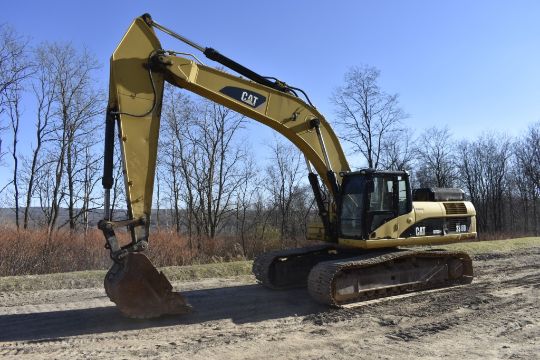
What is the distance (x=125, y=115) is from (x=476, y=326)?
5931 millimetres

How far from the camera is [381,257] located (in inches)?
328

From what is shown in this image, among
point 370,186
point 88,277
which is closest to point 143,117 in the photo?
point 370,186

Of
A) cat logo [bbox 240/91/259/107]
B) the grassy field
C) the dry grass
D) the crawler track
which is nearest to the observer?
the crawler track

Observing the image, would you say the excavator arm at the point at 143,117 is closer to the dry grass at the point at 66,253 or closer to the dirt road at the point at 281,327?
the dirt road at the point at 281,327

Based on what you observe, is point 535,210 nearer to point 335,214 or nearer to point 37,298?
point 335,214

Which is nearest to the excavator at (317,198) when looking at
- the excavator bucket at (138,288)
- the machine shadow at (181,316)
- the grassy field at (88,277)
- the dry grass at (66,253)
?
the excavator bucket at (138,288)

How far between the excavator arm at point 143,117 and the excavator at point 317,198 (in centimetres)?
1

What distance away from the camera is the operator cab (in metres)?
8.31

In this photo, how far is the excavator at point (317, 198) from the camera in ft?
21.7

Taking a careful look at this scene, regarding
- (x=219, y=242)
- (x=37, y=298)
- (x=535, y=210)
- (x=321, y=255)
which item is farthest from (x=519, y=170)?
(x=37, y=298)

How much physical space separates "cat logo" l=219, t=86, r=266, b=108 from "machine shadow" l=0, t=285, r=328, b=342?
3539mm

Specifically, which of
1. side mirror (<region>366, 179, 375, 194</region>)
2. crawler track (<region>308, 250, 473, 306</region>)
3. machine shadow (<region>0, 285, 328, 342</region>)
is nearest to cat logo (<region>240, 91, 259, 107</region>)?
side mirror (<region>366, 179, 375, 194</region>)

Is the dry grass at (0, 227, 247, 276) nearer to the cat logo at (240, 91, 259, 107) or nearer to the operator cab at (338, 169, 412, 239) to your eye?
the cat logo at (240, 91, 259, 107)

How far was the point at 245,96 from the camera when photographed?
800cm
